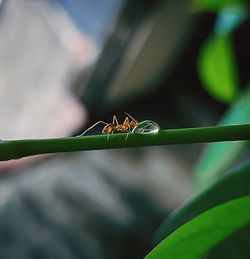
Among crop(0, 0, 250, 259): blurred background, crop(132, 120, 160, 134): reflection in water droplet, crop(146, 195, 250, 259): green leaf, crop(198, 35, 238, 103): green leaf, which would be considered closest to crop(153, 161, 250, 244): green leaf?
crop(146, 195, 250, 259): green leaf

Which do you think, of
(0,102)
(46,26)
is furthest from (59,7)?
(0,102)

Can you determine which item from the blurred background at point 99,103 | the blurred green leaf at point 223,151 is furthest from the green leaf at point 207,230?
the blurred background at point 99,103

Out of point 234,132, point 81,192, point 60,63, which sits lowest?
point 81,192

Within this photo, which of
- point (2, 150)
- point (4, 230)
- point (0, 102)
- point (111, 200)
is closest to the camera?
point (2, 150)

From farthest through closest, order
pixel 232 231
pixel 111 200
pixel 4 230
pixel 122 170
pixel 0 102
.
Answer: pixel 0 102, pixel 122 170, pixel 111 200, pixel 4 230, pixel 232 231

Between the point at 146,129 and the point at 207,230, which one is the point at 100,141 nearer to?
the point at 146,129

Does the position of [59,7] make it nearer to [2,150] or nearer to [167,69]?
[167,69]
